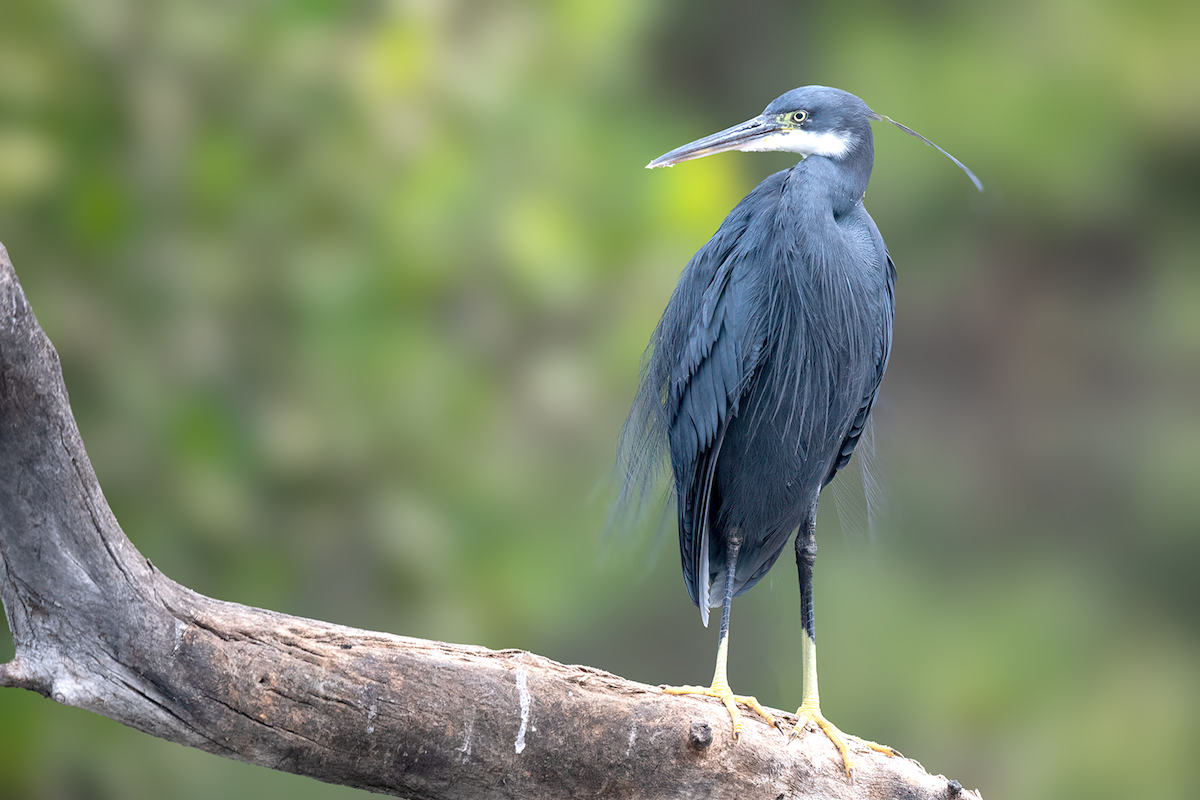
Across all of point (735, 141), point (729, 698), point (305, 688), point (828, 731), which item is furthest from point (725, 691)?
point (735, 141)

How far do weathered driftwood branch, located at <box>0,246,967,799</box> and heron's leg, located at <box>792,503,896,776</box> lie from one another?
32mm

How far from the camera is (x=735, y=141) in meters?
1.62

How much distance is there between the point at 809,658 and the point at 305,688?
777 millimetres

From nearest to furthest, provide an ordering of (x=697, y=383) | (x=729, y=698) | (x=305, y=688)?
(x=305, y=688) < (x=729, y=698) < (x=697, y=383)

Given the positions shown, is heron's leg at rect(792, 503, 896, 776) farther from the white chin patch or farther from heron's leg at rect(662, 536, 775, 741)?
the white chin patch

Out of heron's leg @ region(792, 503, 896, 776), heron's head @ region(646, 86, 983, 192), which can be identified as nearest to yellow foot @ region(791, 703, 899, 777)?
heron's leg @ region(792, 503, 896, 776)

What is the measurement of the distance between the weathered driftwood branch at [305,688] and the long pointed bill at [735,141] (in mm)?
768

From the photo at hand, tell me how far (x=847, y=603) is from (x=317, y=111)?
1.78 m

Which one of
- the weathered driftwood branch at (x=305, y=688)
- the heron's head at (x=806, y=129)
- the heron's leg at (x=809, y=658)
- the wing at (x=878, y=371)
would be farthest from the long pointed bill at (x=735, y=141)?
the weathered driftwood branch at (x=305, y=688)

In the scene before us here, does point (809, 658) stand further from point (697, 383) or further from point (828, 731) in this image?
point (697, 383)

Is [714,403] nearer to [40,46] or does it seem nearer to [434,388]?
[434,388]

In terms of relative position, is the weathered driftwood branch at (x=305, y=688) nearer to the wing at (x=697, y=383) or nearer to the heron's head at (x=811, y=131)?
the wing at (x=697, y=383)

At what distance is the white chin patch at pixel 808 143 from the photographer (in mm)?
1593

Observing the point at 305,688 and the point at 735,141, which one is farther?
the point at 735,141
